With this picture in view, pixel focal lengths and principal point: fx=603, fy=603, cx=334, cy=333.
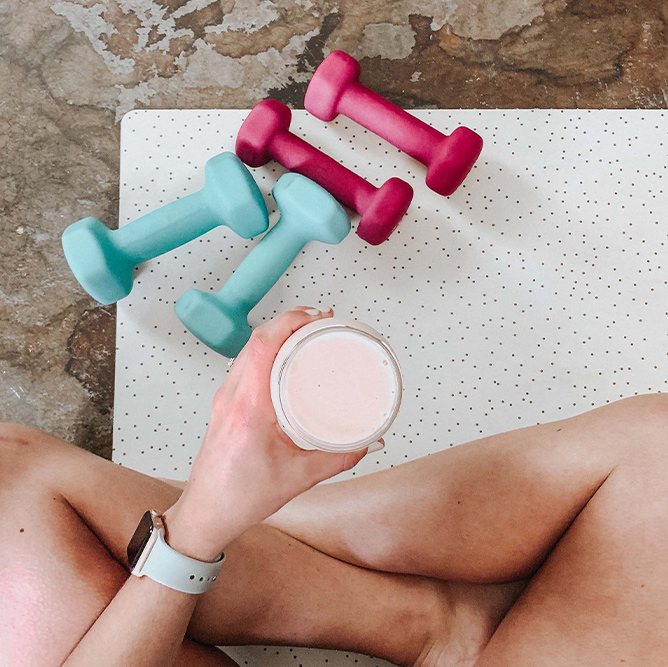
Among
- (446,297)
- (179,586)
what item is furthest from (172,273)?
(179,586)

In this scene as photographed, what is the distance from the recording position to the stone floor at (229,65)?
1113mm

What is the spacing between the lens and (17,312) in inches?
43.1

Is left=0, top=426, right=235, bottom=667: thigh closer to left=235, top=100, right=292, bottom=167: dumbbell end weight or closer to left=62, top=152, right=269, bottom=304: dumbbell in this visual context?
left=62, top=152, right=269, bottom=304: dumbbell

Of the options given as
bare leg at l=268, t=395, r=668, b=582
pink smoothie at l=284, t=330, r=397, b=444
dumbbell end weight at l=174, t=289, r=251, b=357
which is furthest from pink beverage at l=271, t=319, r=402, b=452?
dumbbell end weight at l=174, t=289, r=251, b=357

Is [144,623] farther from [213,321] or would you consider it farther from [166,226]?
[166,226]

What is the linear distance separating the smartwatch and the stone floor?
0.65 meters

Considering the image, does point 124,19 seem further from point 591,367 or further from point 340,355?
point 591,367

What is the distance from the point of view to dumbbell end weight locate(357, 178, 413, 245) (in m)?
0.97

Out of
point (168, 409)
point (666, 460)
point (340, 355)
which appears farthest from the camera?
point (168, 409)

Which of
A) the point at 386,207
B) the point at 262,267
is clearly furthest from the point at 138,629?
the point at 386,207

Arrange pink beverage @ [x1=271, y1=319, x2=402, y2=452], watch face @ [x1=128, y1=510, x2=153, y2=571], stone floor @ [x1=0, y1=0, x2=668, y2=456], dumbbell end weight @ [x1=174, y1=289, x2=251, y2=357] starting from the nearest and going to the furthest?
pink beverage @ [x1=271, y1=319, x2=402, y2=452]
watch face @ [x1=128, y1=510, x2=153, y2=571]
dumbbell end weight @ [x1=174, y1=289, x2=251, y2=357]
stone floor @ [x1=0, y1=0, x2=668, y2=456]

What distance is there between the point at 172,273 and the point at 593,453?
2.43 ft

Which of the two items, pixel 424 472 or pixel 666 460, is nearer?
pixel 666 460

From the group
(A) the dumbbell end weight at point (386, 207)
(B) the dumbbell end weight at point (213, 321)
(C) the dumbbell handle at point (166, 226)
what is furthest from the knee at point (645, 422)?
(C) the dumbbell handle at point (166, 226)
